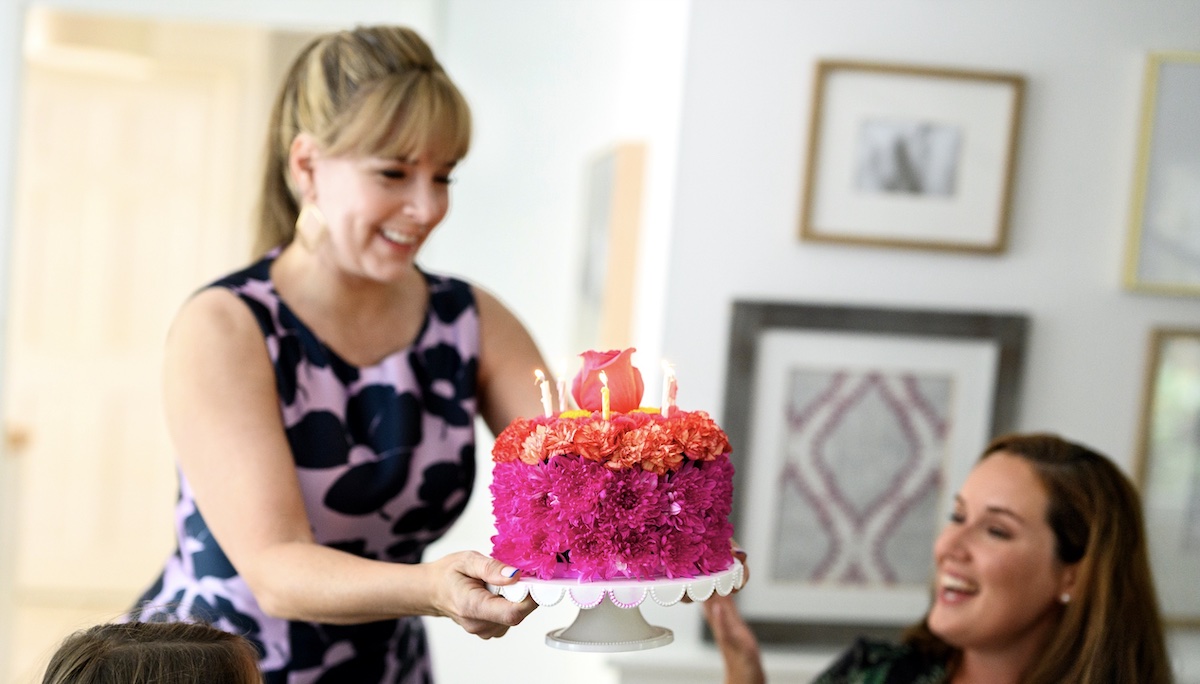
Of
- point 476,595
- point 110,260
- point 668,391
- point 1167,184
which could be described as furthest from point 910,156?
point 110,260

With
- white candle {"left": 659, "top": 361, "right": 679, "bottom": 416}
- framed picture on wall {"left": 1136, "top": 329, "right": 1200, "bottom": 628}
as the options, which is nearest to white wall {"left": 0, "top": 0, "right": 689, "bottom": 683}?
framed picture on wall {"left": 1136, "top": 329, "right": 1200, "bottom": 628}

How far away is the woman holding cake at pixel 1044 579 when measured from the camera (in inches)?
64.3

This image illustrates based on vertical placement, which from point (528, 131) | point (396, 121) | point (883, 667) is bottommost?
point (883, 667)

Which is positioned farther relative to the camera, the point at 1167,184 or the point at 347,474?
the point at 1167,184

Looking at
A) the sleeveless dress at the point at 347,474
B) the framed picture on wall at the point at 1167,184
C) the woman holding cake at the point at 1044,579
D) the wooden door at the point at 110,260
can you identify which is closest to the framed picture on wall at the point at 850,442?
the framed picture on wall at the point at 1167,184

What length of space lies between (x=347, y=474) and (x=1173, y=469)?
165cm

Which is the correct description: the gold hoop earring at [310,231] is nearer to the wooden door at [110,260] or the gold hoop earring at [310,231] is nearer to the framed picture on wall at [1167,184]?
the framed picture on wall at [1167,184]

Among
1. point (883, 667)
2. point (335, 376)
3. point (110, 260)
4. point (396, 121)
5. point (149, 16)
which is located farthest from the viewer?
point (110, 260)

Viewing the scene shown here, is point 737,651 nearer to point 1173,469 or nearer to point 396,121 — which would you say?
point 396,121

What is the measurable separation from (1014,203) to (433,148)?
129cm

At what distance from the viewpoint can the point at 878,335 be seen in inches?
89.4

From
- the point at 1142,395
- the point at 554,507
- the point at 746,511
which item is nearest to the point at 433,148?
the point at 554,507

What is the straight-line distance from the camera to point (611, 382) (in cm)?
117

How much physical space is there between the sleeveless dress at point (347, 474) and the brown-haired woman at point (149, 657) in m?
0.38
